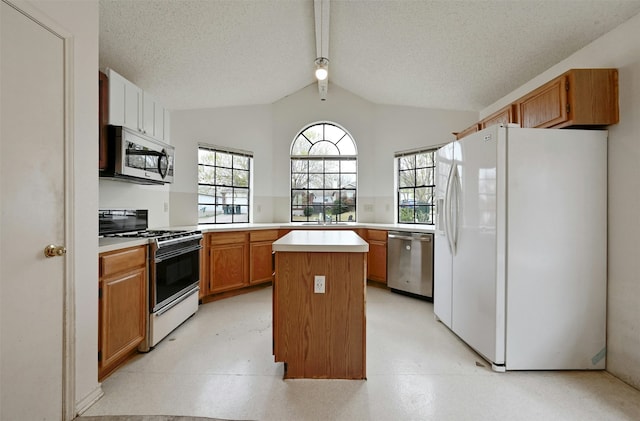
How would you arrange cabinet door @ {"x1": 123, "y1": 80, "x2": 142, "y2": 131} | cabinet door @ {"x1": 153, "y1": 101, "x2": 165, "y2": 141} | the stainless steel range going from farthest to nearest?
cabinet door @ {"x1": 153, "y1": 101, "x2": 165, "y2": 141} → cabinet door @ {"x1": 123, "y1": 80, "x2": 142, "y2": 131} → the stainless steel range

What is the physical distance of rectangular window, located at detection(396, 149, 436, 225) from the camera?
4.11m

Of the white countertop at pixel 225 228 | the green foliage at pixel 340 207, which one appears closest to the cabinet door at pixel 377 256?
the white countertop at pixel 225 228

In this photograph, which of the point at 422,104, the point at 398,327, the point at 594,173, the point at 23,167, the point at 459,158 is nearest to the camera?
the point at 23,167

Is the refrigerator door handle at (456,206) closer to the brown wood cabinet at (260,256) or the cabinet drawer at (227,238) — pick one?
the brown wood cabinet at (260,256)

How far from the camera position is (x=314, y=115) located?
4.66 m

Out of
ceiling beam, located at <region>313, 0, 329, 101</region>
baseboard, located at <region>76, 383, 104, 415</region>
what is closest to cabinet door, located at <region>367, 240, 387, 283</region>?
ceiling beam, located at <region>313, 0, 329, 101</region>

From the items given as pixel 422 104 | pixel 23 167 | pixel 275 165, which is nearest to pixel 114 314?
pixel 23 167

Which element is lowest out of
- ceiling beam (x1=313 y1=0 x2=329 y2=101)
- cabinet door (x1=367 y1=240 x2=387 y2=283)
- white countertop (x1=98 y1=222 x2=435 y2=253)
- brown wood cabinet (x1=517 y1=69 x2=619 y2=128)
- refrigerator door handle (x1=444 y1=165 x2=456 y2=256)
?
cabinet door (x1=367 y1=240 x2=387 y2=283)

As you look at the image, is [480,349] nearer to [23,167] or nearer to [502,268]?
[502,268]

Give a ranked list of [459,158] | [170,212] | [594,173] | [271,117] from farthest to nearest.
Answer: [271,117] → [170,212] → [459,158] → [594,173]

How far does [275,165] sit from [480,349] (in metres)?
3.64

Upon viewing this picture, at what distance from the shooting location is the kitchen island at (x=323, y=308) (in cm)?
182

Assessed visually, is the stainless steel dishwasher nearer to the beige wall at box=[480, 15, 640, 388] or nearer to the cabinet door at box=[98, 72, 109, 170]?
the beige wall at box=[480, 15, 640, 388]

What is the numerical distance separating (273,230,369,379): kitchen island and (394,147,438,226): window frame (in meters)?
2.63
